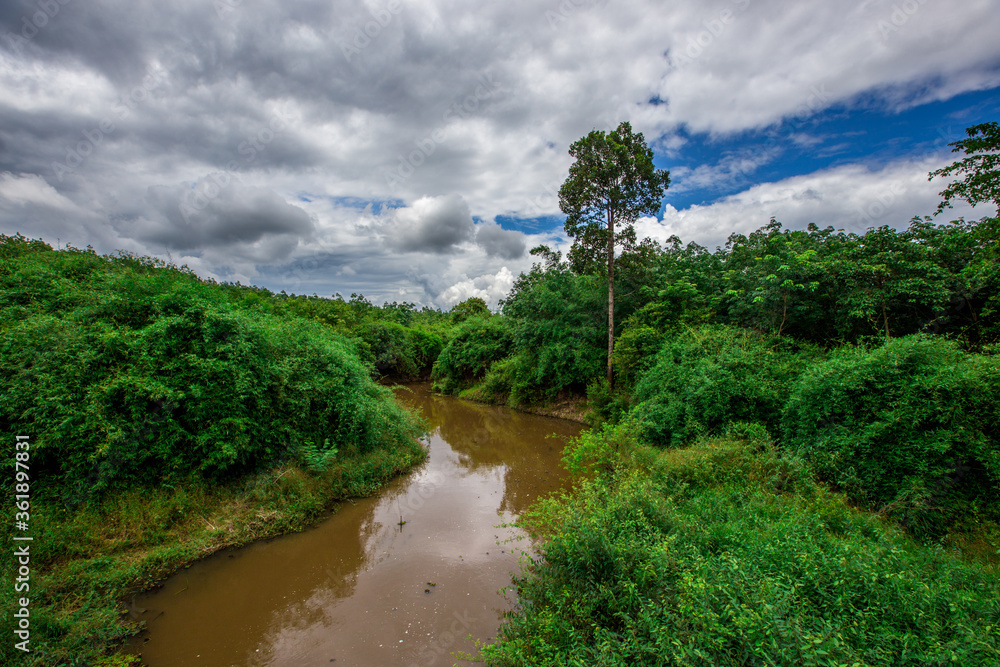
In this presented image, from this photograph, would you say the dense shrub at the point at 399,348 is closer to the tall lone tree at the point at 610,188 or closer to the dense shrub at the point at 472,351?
the dense shrub at the point at 472,351

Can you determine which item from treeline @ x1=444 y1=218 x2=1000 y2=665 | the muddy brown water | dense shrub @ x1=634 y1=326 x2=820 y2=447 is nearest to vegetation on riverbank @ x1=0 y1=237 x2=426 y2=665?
the muddy brown water

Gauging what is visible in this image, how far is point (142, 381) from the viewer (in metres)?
6.98

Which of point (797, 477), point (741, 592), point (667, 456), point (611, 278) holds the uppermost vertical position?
point (611, 278)

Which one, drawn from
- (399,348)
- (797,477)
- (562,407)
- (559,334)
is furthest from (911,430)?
(399,348)

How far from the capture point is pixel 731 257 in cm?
1577

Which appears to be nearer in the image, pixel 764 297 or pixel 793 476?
pixel 793 476

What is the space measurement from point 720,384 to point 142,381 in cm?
1260

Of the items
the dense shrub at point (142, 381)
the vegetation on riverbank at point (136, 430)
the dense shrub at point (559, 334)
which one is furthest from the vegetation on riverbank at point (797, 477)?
the dense shrub at point (142, 381)

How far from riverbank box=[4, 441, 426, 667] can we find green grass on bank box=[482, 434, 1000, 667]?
16.7 ft

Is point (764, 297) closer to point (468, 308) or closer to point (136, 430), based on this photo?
point (136, 430)

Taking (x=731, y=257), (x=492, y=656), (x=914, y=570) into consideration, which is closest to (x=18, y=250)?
(x=492, y=656)

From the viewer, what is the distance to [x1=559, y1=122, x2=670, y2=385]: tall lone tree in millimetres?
14867

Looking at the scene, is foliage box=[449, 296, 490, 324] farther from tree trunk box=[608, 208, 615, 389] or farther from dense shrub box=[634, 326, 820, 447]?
dense shrub box=[634, 326, 820, 447]

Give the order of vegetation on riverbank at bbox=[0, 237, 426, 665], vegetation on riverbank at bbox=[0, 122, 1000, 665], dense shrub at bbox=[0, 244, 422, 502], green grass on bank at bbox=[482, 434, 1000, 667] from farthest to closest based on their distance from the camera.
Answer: dense shrub at bbox=[0, 244, 422, 502], vegetation on riverbank at bbox=[0, 237, 426, 665], vegetation on riverbank at bbox=[0, 122, 1000, 665], green grass on bank at bbox=[482, 434, 1000, 667]
